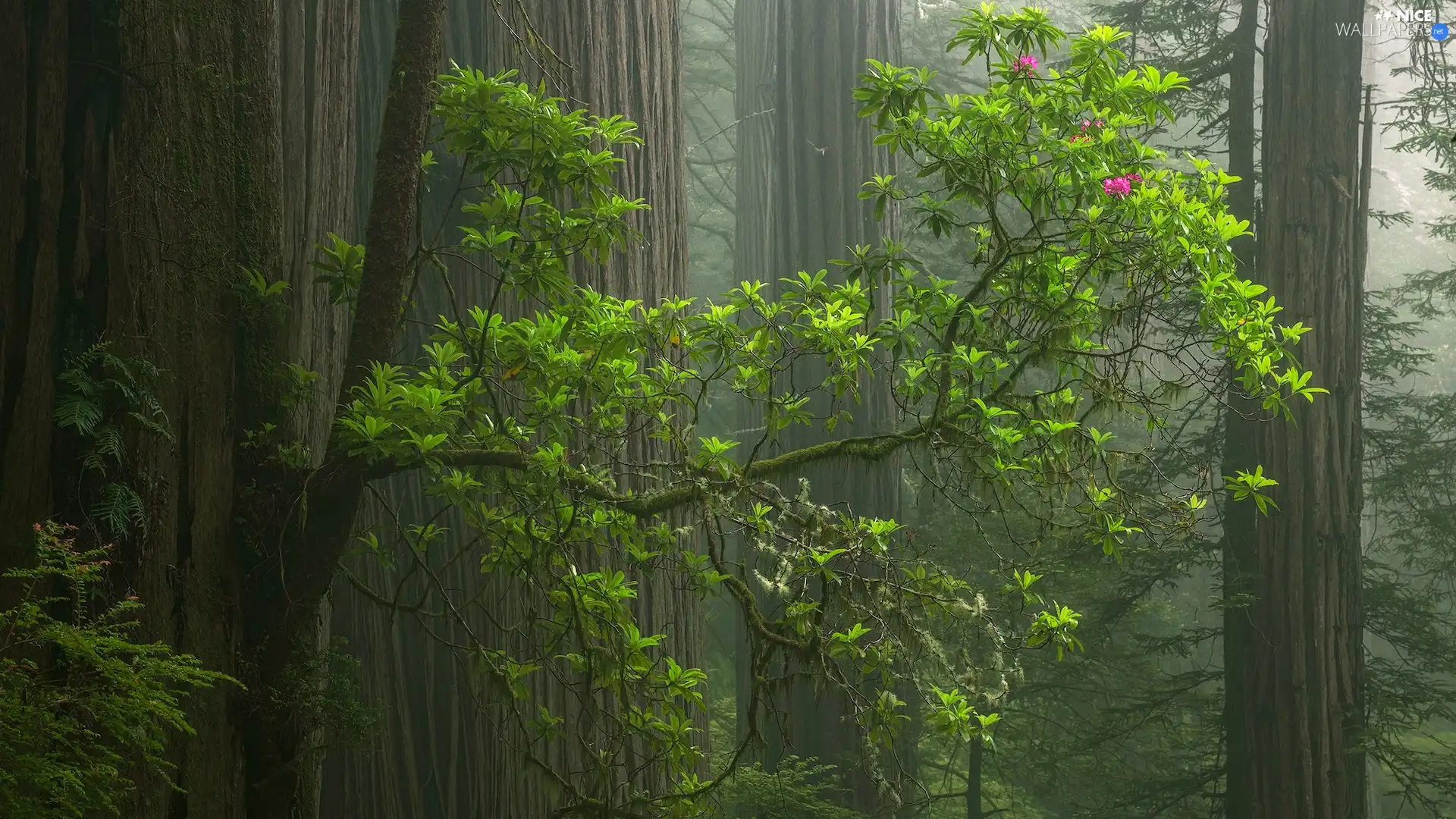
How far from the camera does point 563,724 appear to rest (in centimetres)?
383

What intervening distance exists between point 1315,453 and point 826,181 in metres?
3.45

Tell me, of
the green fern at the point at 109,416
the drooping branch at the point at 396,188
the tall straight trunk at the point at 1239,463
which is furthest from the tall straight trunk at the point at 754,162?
the green fern at the point at 109,416

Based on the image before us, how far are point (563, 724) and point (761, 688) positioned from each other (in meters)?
1.30

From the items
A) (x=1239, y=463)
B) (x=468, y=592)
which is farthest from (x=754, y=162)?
(x=468, y=592)

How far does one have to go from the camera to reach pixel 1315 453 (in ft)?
21.5

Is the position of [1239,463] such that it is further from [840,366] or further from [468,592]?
[468,592]

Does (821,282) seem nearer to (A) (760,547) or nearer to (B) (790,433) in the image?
(A) (760,547)

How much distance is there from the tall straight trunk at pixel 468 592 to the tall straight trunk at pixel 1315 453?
4.09 metres

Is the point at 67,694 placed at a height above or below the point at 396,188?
below

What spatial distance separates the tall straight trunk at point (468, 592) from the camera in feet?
11.7

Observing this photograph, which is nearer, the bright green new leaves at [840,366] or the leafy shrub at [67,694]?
the leafy shrub at [67,694]

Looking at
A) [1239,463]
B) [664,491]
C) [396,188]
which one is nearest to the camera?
[396,188]

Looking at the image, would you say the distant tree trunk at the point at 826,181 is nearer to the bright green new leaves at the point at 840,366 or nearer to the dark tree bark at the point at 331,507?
the bright green new leaves at the point at 840,366

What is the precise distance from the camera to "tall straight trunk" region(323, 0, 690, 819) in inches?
141
